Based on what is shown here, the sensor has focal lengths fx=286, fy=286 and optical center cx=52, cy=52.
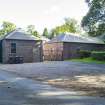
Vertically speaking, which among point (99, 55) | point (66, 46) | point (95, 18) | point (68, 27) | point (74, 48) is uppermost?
point (68, 27)

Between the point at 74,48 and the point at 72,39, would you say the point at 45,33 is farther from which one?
the point at 74,48

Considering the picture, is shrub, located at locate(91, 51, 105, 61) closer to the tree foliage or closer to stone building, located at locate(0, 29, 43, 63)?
stone building, located at locate(0, 29, 43, 63)

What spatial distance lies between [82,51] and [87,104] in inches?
1685

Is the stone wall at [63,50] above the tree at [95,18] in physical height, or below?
below

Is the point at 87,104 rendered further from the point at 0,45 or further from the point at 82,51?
the point at 82,51

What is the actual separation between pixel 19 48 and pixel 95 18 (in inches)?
489

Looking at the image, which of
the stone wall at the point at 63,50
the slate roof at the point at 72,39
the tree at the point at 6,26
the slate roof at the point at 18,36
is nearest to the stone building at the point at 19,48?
the slate roof at the point at 18,36

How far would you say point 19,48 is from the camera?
138 feet

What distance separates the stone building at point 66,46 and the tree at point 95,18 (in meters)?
6.69

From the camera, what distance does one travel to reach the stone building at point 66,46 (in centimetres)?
5084

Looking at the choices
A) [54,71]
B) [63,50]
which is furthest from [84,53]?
[54,71]

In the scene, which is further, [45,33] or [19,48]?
[45,33]

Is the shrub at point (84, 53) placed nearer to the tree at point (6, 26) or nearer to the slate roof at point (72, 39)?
the slate roof at point (72, 39)

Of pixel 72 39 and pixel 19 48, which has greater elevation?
pixel 72 39
